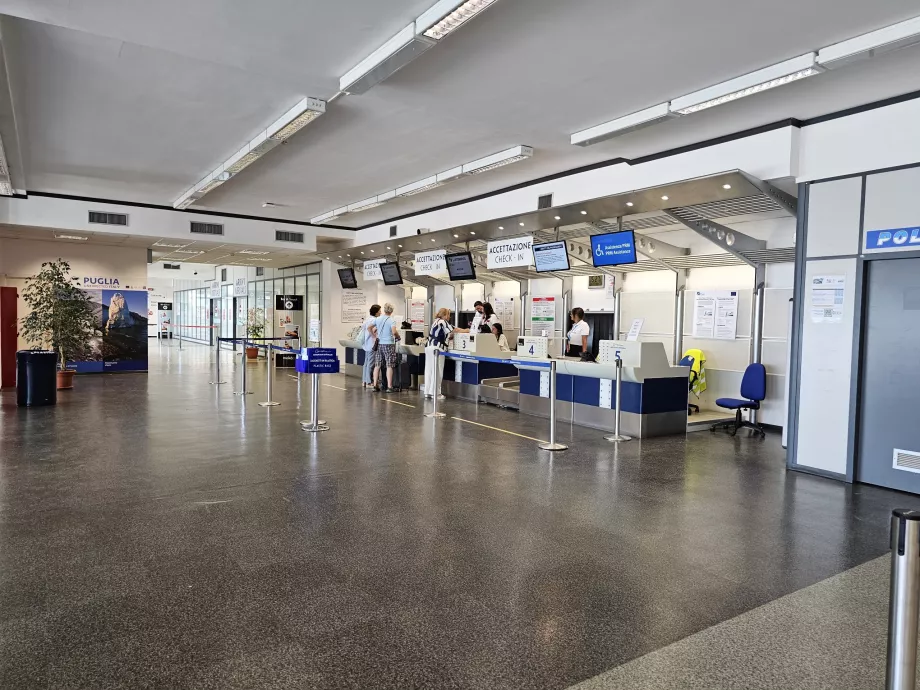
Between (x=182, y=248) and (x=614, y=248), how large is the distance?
1124cm

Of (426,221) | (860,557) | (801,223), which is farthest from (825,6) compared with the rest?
(426,221)

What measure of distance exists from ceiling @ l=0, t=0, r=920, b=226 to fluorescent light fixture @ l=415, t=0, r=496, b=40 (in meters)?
0.10

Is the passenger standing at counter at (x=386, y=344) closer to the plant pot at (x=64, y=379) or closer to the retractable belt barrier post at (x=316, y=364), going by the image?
the retractable belt barrier post at (x=316, y=364)

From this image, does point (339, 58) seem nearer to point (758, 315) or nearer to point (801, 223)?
point (801, 223)

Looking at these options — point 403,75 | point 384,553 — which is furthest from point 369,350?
point 384,553

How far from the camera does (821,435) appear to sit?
616 cm

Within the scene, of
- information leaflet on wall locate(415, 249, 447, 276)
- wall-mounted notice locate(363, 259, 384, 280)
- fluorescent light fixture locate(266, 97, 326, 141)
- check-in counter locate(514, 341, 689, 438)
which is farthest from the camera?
wall-mounted notice locate(363, 259, 384, 280)

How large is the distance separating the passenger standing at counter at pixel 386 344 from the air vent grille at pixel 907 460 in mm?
8414

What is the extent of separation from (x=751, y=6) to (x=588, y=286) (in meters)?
7.66

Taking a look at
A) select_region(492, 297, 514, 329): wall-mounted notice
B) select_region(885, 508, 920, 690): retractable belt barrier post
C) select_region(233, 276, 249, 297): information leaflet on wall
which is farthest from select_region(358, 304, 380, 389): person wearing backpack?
select_region(233, 276, 249, 297): information leaflet on wall

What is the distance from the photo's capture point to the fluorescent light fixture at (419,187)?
990 centimetres

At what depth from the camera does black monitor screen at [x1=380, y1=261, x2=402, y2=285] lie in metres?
14.4

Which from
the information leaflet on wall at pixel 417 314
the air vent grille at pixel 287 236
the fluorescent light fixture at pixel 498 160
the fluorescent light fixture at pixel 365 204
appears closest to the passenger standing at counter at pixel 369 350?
the fluorescent light fixture at pixel 365 204

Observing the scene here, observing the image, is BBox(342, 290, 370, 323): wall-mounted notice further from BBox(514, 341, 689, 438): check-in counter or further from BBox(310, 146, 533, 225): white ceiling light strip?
BBox(514, 341, 689, 438): check-in counter
